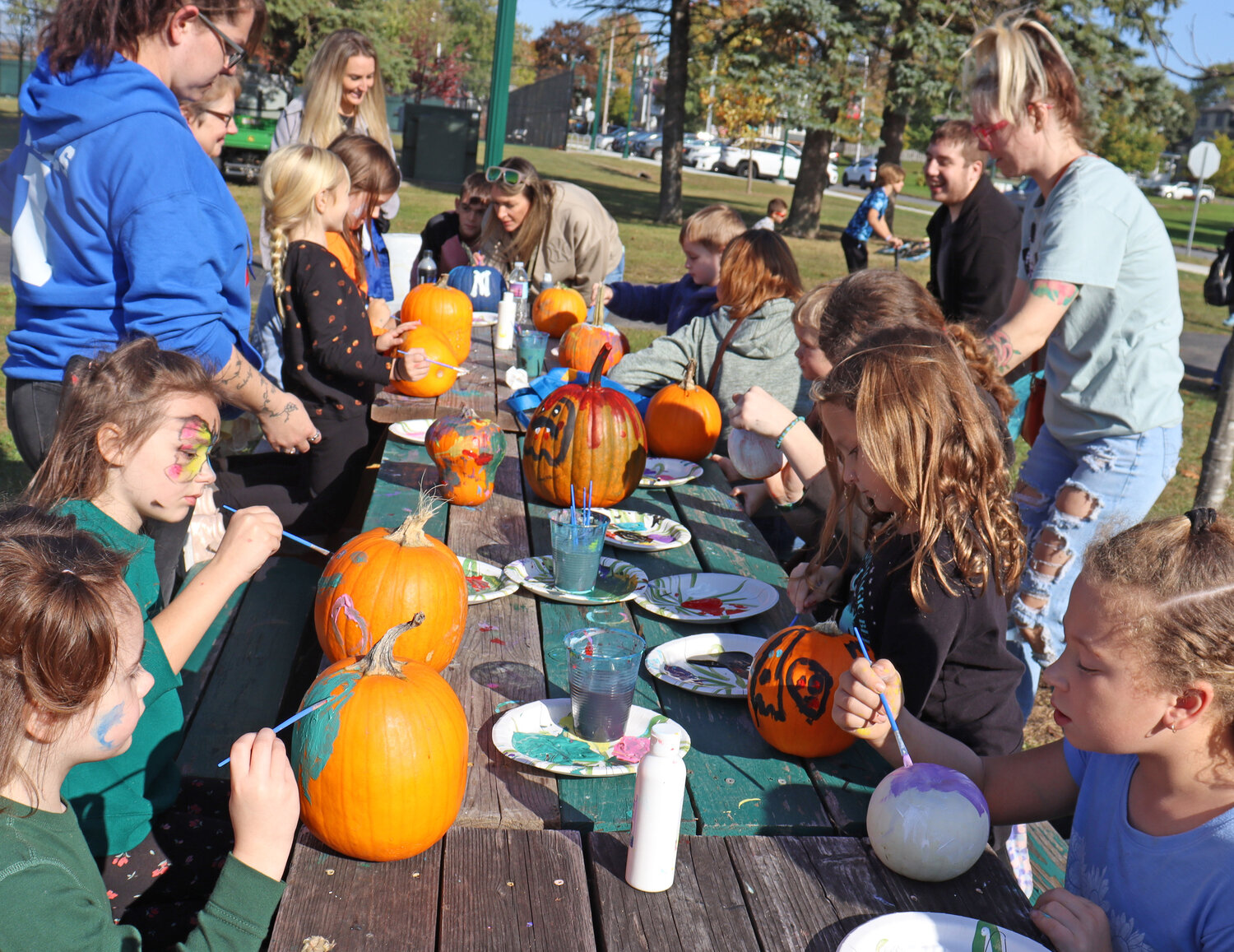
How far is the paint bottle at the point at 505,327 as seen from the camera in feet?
19.0

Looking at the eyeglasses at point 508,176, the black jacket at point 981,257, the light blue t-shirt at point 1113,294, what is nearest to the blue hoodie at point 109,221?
the light blue t-shirt at point 1113,294

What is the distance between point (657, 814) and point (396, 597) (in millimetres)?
883

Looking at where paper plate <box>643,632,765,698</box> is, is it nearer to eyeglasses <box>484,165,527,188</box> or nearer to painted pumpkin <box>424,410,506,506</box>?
painted pumpkin <box>424,410,506,506</box>

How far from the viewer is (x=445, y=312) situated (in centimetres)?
518

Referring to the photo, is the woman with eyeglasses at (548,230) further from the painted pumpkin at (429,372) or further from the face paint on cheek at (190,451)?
the face paint on cheek at (190,451)

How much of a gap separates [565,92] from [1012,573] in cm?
4552

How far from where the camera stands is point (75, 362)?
8.75ft

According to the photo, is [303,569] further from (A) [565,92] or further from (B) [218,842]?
(A) [565,92]

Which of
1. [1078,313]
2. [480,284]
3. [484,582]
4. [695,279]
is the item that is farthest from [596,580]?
[480,284]

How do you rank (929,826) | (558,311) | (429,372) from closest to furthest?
(929,826), (429,372), (558,311)

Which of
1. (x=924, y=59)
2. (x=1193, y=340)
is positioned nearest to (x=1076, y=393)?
(x=1193, y=340)

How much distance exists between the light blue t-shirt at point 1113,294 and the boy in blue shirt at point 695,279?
205 centimetres

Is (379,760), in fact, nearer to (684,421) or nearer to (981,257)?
(684,421)

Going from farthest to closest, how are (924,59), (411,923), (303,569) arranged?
1. (924,59)
2. (303,569)
3. (411,923)
